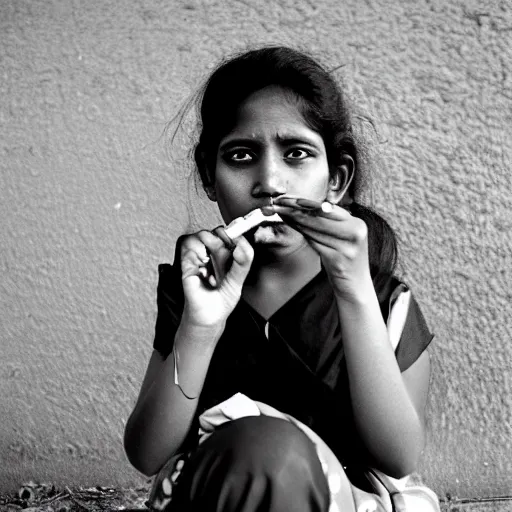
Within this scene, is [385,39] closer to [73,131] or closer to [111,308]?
[73,131]

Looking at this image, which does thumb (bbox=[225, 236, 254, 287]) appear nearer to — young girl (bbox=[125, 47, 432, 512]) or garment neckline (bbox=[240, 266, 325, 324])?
young girl (bbox=[125, 47, 432, 512])

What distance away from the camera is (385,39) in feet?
6.72

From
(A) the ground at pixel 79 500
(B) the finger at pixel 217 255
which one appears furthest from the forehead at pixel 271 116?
(A) the ground at pixel 79 500

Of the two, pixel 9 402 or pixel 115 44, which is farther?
pixel 9 402

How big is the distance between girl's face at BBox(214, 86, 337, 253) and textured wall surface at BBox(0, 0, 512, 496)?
581 millimetres

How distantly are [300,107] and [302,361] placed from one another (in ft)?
1.60

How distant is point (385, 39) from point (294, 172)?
0.76m

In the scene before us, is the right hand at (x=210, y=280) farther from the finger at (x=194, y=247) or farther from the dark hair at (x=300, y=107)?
the dark hair at (x=300, y=107)

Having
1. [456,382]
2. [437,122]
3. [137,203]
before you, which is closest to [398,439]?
[456,382]

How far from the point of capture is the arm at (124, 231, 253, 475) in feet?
4.53

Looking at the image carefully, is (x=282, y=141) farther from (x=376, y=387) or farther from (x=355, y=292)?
(x=376, y=387)

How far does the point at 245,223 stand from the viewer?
4.52 ft

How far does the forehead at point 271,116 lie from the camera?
1.47 m

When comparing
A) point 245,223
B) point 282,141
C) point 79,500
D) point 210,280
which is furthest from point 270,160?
point 79,500
